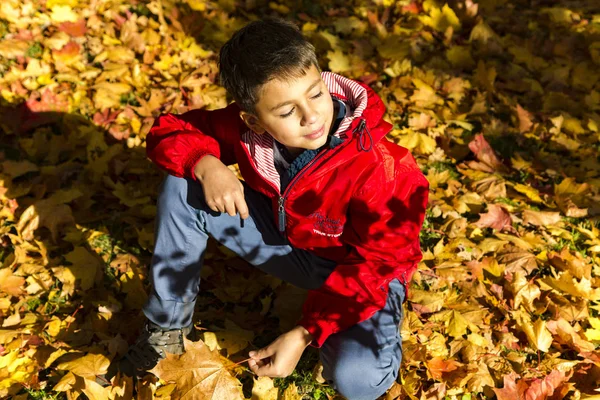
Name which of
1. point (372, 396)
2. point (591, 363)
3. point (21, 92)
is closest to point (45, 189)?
point (21, 92)

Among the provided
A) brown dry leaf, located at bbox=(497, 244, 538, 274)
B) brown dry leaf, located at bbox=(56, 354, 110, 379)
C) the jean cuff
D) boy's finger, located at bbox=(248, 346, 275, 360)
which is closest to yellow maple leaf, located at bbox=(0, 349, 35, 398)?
brown dry leaf, located at bbox=(56, 354, 110, 379)

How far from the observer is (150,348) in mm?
2535

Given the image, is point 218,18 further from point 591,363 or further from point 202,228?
point 591,363

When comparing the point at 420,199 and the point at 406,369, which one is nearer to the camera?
the point at 420,199

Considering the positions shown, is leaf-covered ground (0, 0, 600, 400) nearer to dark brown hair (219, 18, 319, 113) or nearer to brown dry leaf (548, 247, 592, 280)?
brown dry leaf (548, 247, 592, 280)

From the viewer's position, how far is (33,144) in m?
3.69

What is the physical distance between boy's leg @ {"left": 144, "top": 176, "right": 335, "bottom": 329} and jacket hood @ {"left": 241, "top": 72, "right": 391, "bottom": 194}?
273 millimetres

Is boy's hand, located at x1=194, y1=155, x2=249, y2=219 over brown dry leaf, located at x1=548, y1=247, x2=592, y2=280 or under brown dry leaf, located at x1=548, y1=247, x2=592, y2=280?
over

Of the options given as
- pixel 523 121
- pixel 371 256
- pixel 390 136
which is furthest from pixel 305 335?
pixel 523 121

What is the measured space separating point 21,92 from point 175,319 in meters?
2.39

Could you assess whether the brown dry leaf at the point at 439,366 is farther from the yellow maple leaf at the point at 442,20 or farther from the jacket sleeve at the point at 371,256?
the yellow maple leaf at the point at 442,20

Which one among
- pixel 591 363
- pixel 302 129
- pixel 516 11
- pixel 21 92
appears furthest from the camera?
pixel 516 11

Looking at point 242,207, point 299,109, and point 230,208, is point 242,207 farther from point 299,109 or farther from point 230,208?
point 299,109

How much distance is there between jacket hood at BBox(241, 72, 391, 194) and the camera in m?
2.11
